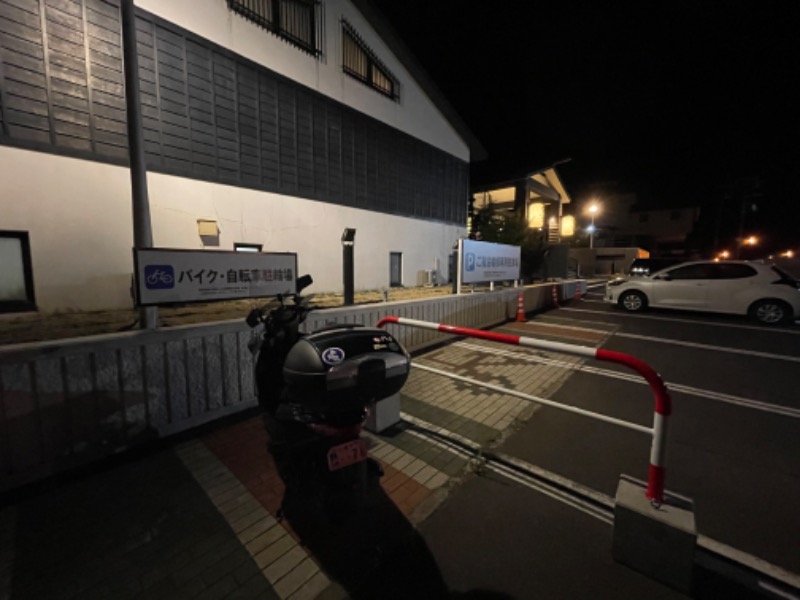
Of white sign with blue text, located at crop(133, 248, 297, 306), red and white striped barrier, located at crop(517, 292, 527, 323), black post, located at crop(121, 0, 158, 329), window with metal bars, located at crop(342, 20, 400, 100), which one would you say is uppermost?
window with metal bars, located at crop(342, 20, 400, 100)

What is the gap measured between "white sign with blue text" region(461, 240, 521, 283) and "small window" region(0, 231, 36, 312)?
8.87 meters

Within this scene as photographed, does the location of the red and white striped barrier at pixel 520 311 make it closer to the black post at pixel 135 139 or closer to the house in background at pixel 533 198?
the black post at pixel 135 139

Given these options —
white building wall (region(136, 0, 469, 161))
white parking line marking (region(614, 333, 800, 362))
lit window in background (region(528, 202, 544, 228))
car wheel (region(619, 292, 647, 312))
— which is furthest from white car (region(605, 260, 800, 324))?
lit window in background (region(528, 202, 544, 228))

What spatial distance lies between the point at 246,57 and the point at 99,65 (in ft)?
11.0

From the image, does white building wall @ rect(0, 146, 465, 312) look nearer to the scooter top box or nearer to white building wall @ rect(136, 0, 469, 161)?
white building wall @ rect(136, 0, 469, 161)

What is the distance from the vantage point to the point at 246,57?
859 centimetres

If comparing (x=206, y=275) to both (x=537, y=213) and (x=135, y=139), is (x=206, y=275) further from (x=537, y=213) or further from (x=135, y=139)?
(x=537, y=213)

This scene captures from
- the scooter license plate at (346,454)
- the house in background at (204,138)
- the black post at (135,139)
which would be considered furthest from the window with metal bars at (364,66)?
the scooter license plate at (346,454)

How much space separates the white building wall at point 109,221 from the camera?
19.4 ft

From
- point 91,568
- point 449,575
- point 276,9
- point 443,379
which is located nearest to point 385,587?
point 449,575

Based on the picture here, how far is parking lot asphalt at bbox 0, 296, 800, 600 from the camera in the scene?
1.78 metres

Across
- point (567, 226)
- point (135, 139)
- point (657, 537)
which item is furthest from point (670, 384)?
point (567, 226)

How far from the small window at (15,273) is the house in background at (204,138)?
2cm

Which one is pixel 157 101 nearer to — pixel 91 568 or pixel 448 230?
pixel 91 568
